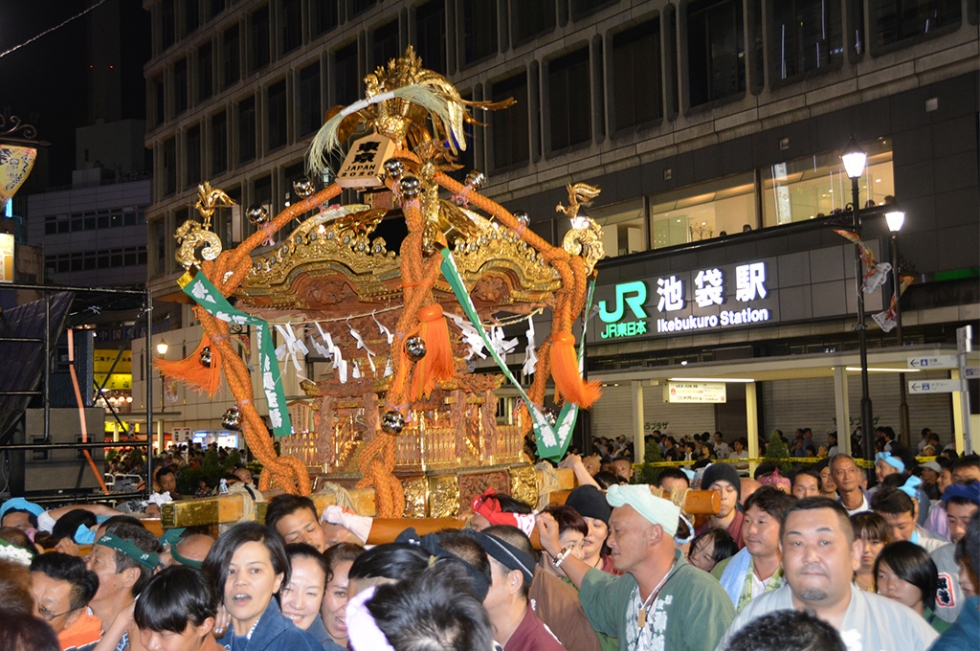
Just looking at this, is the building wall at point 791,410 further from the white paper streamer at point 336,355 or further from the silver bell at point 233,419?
the silver bell at point 233,419

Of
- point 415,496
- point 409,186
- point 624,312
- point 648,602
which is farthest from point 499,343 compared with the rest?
point 624,312

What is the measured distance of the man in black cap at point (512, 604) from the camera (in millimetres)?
4074

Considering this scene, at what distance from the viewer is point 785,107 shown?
23.7m

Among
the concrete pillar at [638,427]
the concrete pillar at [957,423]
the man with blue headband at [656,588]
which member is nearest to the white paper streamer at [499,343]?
the man with blue headband at [656,588]

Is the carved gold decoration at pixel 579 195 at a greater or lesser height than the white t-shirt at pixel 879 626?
greater

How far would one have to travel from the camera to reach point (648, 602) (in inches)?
184

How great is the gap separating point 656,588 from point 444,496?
18.1 feet

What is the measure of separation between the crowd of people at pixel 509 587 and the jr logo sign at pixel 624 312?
2011cm

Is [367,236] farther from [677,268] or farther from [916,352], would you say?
[677,268]

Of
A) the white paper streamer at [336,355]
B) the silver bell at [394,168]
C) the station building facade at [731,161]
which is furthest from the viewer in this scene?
the station building facade at [731,161]

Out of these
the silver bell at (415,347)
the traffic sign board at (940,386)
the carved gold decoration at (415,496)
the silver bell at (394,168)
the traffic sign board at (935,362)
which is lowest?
the carved gold decoration at (415,496)

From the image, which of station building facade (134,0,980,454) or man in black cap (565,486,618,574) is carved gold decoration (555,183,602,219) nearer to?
man in black cap (565,486,618,574)

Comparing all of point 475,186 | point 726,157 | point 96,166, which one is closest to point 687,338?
point 726,157

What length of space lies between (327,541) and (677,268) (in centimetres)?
2002
